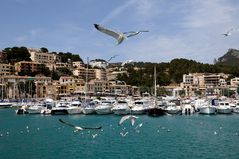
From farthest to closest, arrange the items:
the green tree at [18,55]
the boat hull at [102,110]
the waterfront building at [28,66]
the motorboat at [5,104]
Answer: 1. the green tree at [18,55]
2. the waterfront building at [28,66]
3. the motorboat at [5,104]
4. the boat hull at [102,110]

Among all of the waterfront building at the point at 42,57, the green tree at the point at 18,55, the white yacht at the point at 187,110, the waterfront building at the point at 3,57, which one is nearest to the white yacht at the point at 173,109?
the white yacht at the point at 187,110

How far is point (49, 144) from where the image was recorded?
2867cm

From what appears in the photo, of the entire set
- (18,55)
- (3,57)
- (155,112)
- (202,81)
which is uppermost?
(18,55)

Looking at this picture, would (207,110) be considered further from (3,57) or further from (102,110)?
(3,57)

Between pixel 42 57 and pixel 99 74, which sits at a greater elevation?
pixel 42 57

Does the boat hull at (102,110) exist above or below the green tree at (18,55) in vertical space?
below

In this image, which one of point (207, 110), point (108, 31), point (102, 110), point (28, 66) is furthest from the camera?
point (28, 66)

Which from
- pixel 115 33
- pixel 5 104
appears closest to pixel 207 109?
pixel 115 33

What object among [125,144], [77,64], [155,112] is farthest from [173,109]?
[77,64]

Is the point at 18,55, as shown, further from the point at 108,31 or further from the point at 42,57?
the point at 108,31

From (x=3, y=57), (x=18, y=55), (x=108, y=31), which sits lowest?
(x=108, y=31)

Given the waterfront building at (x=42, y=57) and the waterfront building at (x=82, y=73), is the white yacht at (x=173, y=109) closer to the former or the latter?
the waterfront building at (x=82, y=73)

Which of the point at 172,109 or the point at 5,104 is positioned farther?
the point at 5,104

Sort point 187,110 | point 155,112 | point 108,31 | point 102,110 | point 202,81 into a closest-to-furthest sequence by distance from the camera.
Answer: point 108,31
point 155,112
point 187,110
point 102,110
point 202,81
